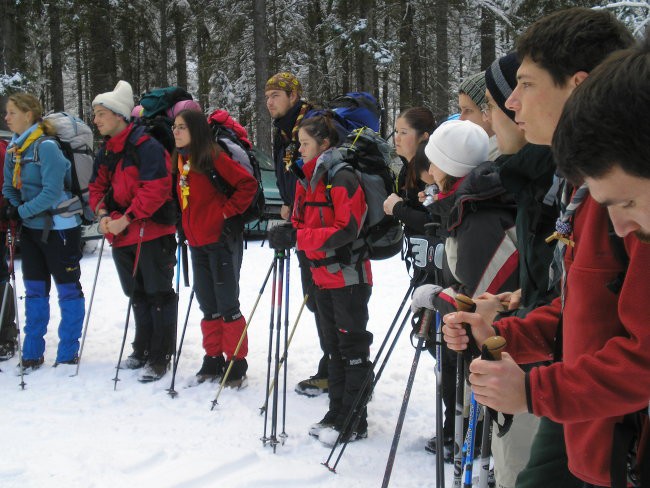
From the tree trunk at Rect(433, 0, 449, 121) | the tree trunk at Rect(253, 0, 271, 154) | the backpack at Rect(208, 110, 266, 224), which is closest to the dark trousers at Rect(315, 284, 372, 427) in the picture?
the backpack at Rect(208, 110, 266, 224)

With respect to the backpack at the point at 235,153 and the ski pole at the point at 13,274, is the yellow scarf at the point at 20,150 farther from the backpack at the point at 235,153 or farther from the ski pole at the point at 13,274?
the backpack at the point at 235,153

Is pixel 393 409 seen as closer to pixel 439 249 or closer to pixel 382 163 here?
pixel 439 249

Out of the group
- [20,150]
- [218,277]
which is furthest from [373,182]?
[20,150]

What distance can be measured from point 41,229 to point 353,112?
303cm

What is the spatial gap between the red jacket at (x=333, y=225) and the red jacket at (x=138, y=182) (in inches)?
62.6

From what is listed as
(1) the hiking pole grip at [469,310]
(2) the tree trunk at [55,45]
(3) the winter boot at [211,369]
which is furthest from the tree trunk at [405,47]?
(1) the hiking pole grip at [469,310]

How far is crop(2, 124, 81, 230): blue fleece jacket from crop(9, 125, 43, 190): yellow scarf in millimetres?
28

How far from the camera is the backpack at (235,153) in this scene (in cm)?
486

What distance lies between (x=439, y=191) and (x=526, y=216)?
1363mm

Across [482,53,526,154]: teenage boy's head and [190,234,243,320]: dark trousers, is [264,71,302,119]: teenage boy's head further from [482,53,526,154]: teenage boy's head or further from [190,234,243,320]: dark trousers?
[482,53,526,154]: teenage boy's head

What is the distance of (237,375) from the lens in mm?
4840

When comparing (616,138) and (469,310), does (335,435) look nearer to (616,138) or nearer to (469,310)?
(469,310)

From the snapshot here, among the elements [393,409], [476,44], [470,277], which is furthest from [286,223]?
[476,44]

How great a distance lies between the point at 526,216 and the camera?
6.64 ft
